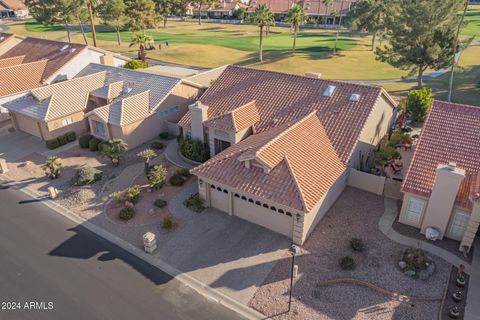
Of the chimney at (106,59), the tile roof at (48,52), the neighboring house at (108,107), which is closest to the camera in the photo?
the neighboring house at (108,107)

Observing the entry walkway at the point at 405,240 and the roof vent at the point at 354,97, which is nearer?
the entry walkway at the point at 405,240

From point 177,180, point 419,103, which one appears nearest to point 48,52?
point 177,180

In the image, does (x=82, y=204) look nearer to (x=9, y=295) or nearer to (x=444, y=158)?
(x=9, y=295)

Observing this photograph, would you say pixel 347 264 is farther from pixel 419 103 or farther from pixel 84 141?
pixel 84 141

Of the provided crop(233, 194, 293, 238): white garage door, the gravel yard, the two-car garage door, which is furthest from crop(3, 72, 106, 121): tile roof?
the gravel yard

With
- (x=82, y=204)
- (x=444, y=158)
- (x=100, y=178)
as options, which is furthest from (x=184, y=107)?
(x=444, y=158)

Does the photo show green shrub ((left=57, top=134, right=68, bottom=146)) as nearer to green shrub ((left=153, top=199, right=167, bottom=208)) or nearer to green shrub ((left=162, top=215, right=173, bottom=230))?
green shrub ((left=153, top=199, right=167, bottom=208))

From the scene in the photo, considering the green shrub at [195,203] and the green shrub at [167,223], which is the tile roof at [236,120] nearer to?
the green shrub at [195,203]

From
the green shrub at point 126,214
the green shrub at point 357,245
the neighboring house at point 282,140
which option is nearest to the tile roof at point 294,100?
the neighboring house at point 282,140
